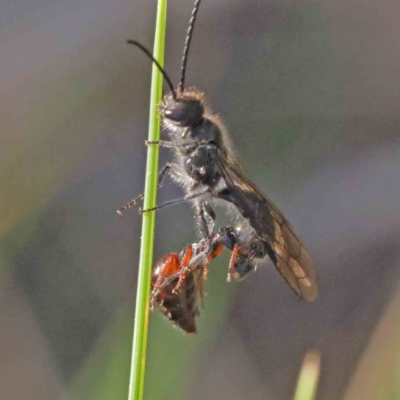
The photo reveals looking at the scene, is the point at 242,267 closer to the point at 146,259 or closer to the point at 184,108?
the point at 184,108

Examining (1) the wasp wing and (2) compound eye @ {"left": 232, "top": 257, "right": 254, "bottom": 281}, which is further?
(2) compound eye @ {"left": 232, "top": 257, "right": 254, "bottom": 281}

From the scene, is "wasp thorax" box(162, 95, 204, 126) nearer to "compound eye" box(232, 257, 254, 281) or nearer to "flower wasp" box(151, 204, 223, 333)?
"flower wasp" box(151, 204, 223, 333)

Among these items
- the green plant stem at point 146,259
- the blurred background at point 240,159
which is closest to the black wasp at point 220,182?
the green plant stem at point 146,259

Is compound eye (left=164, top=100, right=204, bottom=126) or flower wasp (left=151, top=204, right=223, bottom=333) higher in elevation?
compound eye (left=164, top=100, right=204, bottom=126)

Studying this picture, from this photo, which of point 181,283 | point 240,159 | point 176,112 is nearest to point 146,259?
point 181,283

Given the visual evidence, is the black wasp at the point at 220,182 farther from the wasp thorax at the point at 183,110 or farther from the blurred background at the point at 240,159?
the blurred background at the point at 240,159

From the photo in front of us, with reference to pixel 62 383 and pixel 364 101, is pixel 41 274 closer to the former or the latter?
pixel 62 383

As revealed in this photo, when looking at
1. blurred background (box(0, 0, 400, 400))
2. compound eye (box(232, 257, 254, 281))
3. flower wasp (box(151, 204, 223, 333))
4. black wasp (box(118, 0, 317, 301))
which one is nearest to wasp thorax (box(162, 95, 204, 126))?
black wasp (box(118, 0, 317, 301))

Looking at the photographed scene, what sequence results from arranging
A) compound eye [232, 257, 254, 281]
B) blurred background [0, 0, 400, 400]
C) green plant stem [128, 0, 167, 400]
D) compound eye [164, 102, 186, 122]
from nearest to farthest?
1. green plant stem [128, 0, 167, 400]
2. compound eye [164, 102, 186, 122]
3. compound eye [232, 257, 254, 281]
4. blurred background [0, 0, 400, 400]
